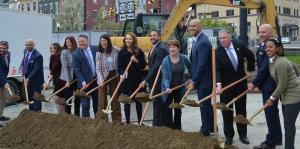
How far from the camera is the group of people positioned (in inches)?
272

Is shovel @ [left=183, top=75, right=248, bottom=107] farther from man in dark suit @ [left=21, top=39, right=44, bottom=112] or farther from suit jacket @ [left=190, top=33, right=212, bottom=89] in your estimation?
man in dark suit @ [left=21, top=39, right=44, bottom=112]

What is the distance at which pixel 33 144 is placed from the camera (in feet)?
26.4

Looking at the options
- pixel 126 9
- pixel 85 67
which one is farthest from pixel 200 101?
pixel 126 9

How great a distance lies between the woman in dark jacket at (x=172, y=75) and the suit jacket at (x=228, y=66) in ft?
2.38

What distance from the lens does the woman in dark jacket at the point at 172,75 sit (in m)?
8.45

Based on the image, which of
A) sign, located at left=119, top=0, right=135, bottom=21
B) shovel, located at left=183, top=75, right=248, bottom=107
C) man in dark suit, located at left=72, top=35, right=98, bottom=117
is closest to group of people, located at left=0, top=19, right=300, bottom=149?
man in dark suit, located at left=72, top=35, right=98, bottom=117

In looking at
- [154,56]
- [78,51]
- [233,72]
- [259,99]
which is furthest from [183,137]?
[259,99]

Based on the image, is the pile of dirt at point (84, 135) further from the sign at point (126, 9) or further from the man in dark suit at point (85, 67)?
the sign at point (126, 9)

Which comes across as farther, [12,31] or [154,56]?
[12,31]

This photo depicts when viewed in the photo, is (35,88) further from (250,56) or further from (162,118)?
(250,56)

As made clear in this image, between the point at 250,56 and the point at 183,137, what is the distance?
222 centimetres

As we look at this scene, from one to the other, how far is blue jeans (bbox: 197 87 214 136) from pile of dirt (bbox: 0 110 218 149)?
139 centimetres

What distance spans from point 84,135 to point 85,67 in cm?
226

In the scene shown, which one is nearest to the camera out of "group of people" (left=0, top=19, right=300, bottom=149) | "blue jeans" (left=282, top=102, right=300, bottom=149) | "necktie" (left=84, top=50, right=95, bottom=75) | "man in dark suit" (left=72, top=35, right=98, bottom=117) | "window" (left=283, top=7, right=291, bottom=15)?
"blue jeans" (left=282, top=102, right=300, bottom=149)
